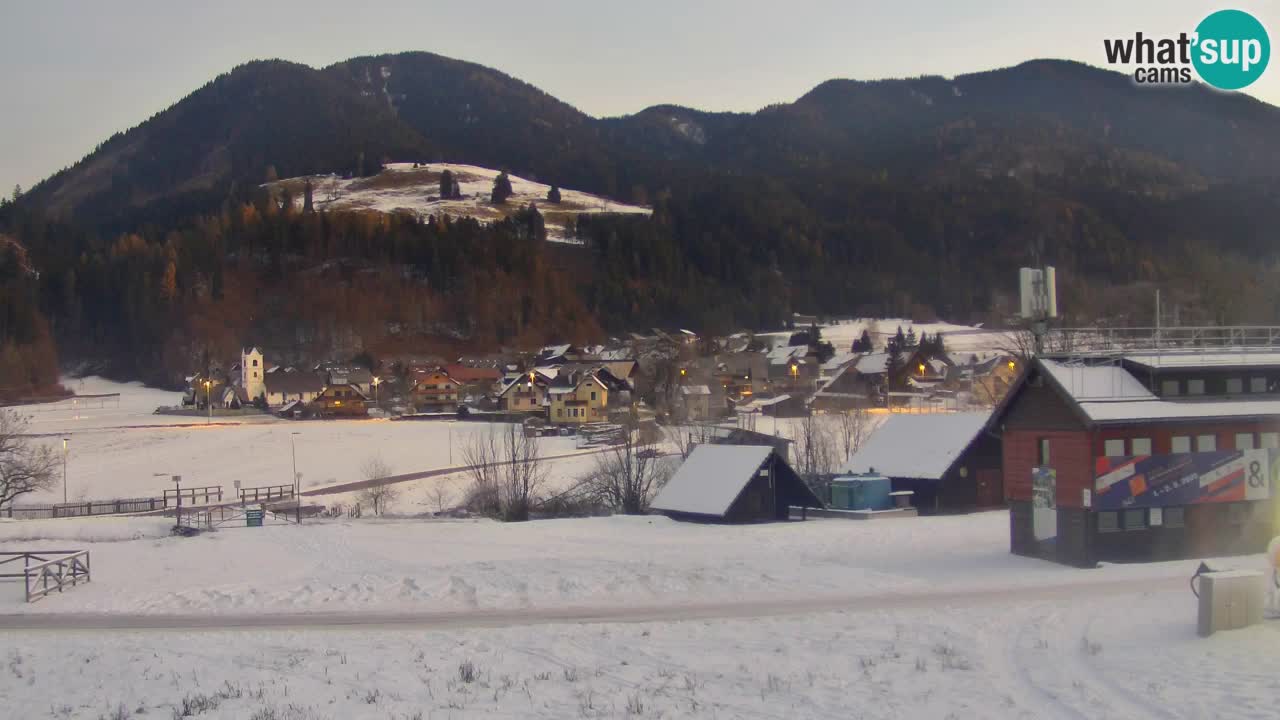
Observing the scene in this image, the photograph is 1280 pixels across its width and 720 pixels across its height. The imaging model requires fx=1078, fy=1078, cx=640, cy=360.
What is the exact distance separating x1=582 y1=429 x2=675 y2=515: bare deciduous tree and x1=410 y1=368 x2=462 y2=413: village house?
2567 inches

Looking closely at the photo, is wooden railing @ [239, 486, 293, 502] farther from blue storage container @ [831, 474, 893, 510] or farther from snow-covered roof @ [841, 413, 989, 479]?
blue storage container @ [831, 474, 893, 510]

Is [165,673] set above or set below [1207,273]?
below

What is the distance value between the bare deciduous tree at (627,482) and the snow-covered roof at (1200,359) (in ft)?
66.7

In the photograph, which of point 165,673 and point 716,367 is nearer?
point 165,673

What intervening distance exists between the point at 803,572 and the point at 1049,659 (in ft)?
27.1

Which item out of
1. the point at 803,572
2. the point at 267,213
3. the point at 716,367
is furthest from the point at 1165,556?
the point at 267,213

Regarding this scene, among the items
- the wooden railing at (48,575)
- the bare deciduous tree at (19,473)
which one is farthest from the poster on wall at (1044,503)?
the bare deciduous tree at (19,473)

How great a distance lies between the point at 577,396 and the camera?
97.4 meters

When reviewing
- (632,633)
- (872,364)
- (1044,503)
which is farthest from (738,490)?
(872,364)

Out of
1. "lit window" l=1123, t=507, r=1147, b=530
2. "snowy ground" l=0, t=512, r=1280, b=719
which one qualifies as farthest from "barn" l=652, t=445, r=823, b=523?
"lit window" l=1123, t=507, r=1147, b=530

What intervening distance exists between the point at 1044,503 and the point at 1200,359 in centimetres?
463

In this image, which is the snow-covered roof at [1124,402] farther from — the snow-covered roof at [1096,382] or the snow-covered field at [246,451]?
the snow-covered field at [246,451]

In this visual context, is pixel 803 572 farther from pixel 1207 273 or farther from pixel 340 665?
pixel 1207 273

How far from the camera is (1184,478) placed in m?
22.0
